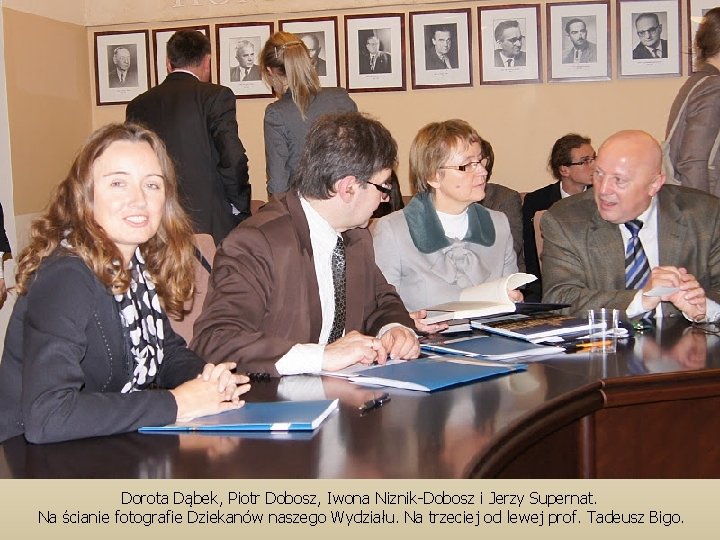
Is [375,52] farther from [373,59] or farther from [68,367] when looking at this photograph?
[68,367]

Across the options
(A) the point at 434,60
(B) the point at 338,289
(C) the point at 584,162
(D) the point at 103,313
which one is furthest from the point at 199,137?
(D) the point at 103,313

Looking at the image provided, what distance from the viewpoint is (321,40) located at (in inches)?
258

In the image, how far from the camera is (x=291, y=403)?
2088mm

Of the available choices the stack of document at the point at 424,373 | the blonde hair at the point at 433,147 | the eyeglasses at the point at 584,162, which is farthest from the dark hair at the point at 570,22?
the stack of document at the point at 424,373

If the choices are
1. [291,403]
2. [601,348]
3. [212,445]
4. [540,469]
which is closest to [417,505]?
[212,445]

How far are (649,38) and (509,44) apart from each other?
877mm

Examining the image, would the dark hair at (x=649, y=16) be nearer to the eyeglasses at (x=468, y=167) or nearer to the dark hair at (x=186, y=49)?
the dark hair at (x=186, y=49)

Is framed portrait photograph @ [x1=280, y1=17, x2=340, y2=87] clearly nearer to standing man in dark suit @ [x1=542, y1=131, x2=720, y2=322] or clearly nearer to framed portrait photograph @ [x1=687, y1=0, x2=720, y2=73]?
framed portrait photograph @ [x1=687, y1=0, x2=720, y2=73]

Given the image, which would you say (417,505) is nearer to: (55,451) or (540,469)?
(55,451)

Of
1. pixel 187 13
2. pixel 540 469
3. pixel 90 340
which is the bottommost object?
pixel 540 469

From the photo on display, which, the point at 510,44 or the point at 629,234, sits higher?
the point at 510,44

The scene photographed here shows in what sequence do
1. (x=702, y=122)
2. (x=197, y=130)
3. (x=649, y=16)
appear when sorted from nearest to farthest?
(x=702, y=122) < (x=197, y=130) < (x=649, y=16)

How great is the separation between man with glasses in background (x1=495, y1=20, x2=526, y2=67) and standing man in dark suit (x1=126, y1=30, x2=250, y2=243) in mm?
1919

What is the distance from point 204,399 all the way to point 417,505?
630mm
